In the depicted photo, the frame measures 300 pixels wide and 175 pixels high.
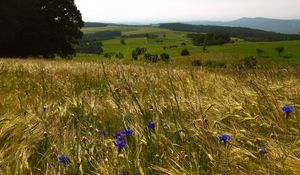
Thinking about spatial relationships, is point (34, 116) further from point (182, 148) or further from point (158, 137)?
point (182, 148)

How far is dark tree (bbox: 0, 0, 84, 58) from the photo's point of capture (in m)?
40.9

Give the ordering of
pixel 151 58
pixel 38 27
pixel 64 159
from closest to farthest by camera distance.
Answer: pixel 64 159, pixel 151 58, pixel 38 27

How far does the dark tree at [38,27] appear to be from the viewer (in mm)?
40906

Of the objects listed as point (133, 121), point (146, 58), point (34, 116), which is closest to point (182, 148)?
point (133, 121)

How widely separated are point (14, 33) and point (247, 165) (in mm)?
41489

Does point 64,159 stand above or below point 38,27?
above

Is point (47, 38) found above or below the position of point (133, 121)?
below

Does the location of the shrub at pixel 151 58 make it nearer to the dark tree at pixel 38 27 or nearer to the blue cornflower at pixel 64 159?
the blue cornflower at pixel 64 159

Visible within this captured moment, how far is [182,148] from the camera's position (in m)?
3.13

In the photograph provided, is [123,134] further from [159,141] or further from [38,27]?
[38,27]

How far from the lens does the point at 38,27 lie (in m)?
44.3

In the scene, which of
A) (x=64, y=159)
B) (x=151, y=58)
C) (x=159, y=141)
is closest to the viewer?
(x=64, y=159)

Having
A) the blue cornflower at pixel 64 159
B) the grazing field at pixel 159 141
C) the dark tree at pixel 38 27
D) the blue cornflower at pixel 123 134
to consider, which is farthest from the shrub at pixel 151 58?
the dark tree at pixel 38 27

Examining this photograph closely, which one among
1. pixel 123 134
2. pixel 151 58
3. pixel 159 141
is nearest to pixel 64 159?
pixel 123 134
